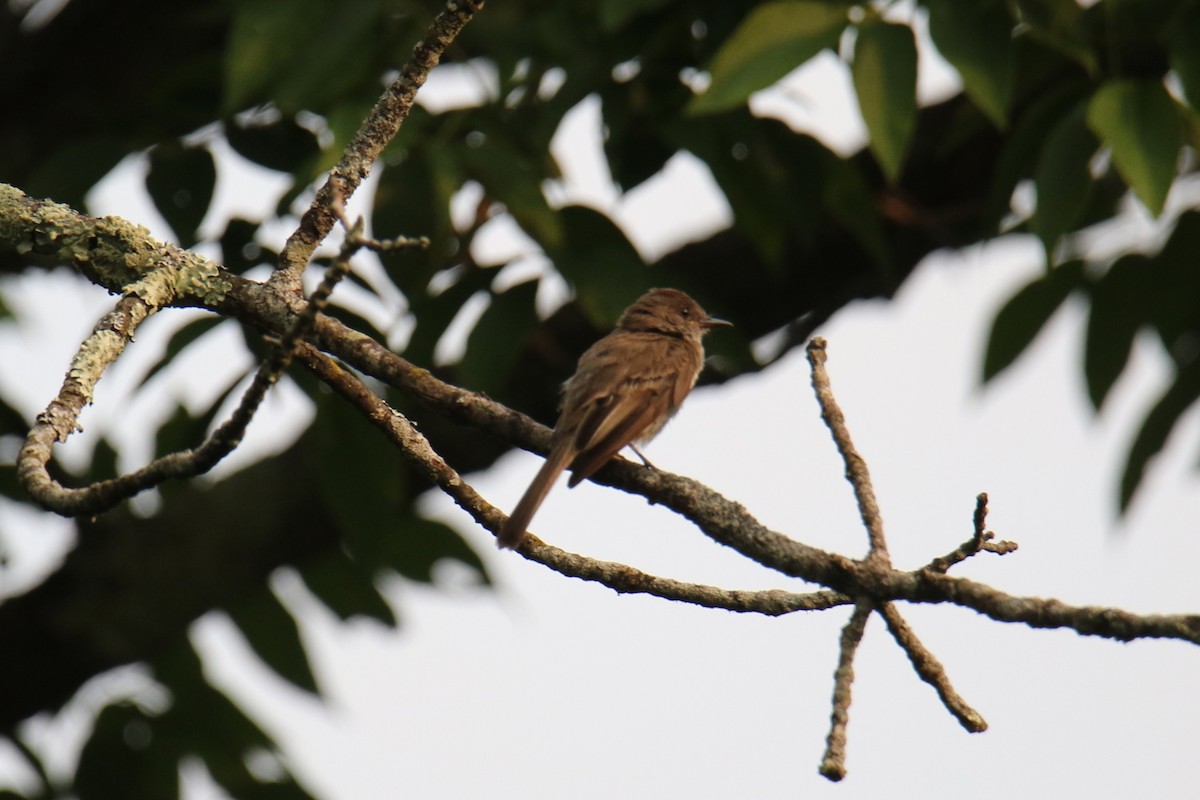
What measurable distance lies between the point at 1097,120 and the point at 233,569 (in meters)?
4.32

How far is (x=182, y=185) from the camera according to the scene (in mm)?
4750

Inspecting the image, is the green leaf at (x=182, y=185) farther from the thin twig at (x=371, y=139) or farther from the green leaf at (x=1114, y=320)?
the green leaf at (x=1114, y=320)

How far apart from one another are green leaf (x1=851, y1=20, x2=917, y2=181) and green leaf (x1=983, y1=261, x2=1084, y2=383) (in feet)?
5.08

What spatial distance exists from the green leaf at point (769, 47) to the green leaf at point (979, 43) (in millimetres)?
277

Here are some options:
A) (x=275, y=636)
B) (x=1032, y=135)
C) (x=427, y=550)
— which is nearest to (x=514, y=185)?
(x=1032, y=135)

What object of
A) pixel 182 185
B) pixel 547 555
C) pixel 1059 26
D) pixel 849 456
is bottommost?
pixel 547 555

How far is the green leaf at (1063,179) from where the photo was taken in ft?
13.0

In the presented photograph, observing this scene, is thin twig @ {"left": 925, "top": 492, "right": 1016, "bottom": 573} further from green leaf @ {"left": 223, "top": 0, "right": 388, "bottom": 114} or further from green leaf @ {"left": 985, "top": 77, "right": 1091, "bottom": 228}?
green leaf @ {"left": 223, "top": 0, "right": 388, "bottom": 114}

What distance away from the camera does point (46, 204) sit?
11.0 feet

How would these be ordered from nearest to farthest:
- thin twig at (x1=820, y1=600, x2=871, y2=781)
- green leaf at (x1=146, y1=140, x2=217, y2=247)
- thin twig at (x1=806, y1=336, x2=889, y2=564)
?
thin twig at (x1=820, y1=600, x2=871, y2=781), thin twig at (x1=806, y1=336, x2=889, y2=564), green leaf at (x1=146, y1=140, x2=217, y2=247)

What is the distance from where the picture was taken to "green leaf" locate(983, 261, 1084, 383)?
17.3 feet

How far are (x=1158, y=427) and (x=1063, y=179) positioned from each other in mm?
1390

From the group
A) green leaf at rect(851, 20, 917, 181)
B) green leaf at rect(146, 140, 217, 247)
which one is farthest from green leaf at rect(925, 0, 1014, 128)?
green leaf at rect(146, 140, 217, 247)

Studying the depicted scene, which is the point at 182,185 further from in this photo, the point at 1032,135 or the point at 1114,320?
the point at 1114,320
